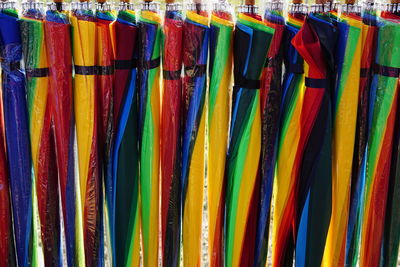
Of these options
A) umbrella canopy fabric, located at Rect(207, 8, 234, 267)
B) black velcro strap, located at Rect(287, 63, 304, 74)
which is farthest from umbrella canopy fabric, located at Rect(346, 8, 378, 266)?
umbrella canopy fabric, located at Rect(207, 8, 234, 267)

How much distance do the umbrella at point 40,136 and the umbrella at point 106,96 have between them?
87 mm

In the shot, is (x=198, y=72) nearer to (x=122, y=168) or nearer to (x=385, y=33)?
(x=122, y=168)

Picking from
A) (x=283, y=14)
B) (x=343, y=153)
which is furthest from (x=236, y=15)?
(x=343, y=153)

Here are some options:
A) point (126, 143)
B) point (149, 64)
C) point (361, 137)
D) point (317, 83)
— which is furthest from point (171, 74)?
point (361, 137)

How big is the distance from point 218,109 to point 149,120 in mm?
121

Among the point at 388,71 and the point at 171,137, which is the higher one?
the point at 388,71

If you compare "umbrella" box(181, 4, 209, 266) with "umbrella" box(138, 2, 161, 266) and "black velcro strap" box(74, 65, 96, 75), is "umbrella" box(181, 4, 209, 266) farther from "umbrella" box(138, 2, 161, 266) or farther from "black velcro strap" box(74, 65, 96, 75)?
"black velcro strap" box(74, 65, 96, 75)

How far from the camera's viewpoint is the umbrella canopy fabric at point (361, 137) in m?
0.91

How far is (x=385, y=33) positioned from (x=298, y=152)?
24 centimetres

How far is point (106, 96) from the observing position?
0.93 metres

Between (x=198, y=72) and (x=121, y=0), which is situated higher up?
(x=121, y=0)

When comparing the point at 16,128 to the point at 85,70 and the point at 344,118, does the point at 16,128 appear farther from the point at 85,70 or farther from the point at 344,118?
the point at 344,118

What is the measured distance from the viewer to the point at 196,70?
36.6 inches

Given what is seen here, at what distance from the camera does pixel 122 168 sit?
954 mm
